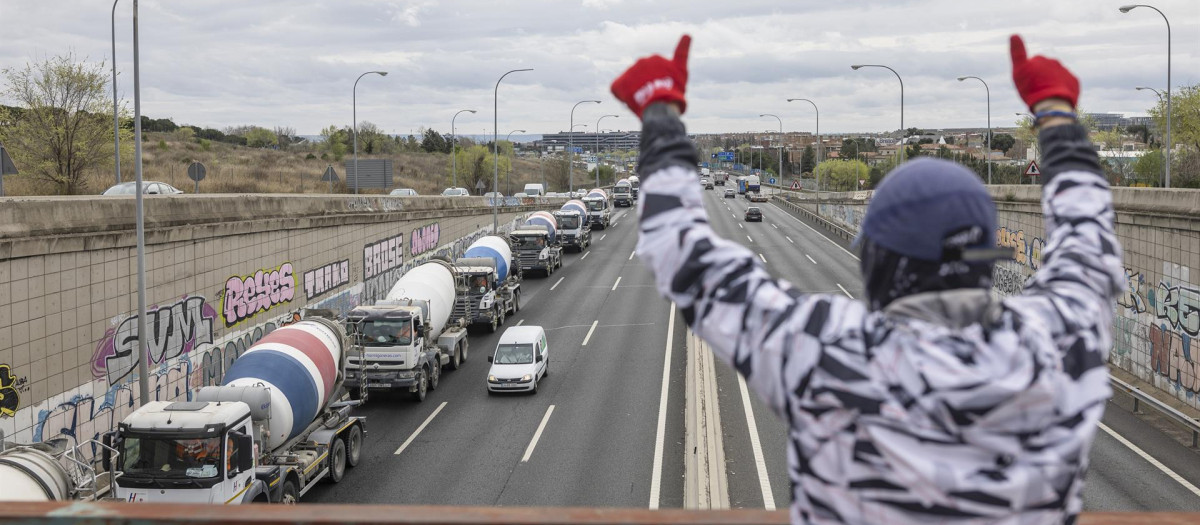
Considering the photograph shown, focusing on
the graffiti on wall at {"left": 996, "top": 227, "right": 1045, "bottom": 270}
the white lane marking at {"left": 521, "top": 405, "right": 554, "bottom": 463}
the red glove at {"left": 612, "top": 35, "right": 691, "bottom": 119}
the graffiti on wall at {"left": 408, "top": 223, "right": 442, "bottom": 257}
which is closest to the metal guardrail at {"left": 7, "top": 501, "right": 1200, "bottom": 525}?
the red glove at {"left": 612, "top": 35, "right": 691, "bottom": 119}

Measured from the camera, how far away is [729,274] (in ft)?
6.55

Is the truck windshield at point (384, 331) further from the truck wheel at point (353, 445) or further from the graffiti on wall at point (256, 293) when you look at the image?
the truck wheel at point (353, 445)

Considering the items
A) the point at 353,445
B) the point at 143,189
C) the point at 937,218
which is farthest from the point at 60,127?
the point at 937,218

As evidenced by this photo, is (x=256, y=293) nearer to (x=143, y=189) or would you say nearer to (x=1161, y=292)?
(x=143, y=189)

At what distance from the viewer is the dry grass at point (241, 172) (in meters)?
50.8

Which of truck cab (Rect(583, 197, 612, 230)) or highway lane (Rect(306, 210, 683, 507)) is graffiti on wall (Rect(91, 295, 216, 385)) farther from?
truck cab (Rect(583, 197, 612, 230))

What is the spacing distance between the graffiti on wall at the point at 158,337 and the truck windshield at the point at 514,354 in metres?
8.20

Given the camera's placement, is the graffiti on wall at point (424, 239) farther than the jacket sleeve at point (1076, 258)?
Yes

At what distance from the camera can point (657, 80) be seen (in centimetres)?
233

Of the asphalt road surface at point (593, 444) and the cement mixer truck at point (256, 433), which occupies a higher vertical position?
the cement mixer truck at point (256, 433)

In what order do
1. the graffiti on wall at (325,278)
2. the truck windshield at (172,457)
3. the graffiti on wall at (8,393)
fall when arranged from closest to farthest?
the truck windshield at (172,457) < the graffiti on wall at (8,393) < the graffiti on wall at (325,278)

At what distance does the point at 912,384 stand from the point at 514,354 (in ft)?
88.4

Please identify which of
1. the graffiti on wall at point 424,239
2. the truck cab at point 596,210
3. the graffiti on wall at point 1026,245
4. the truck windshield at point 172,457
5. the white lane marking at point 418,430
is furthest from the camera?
the truck cab at point 596,210

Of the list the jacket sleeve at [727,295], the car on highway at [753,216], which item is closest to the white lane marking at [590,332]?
the jacket sleeve at [727,295]
